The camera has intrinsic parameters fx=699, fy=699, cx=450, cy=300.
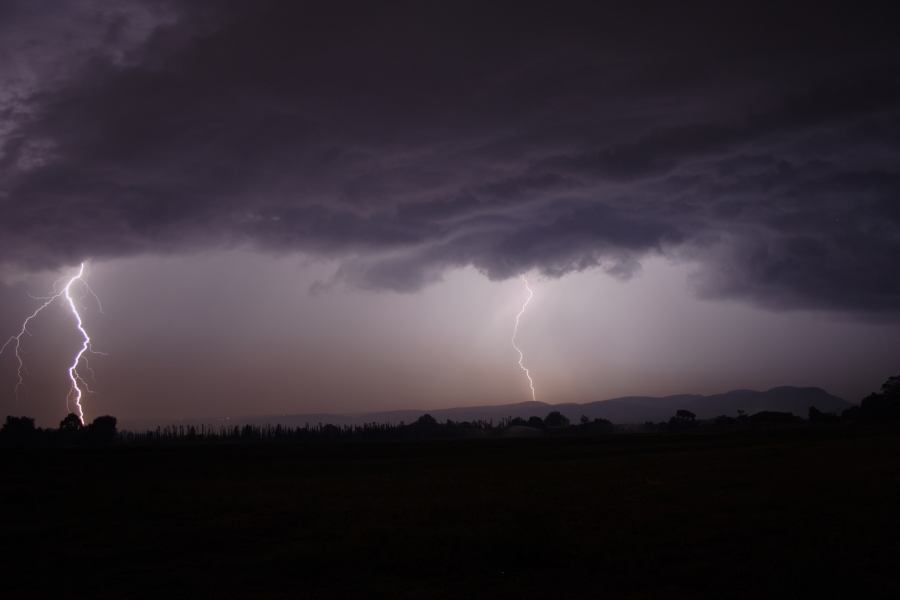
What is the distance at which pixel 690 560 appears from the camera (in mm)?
15094

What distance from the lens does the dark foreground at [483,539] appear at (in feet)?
44.2

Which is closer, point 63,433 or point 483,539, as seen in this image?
point 483,539

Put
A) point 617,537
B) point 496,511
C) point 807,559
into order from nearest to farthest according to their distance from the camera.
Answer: point 807,559, point 617,537, point 496,511

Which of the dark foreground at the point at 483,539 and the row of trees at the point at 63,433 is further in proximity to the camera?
the row of trees at the point at 63,433

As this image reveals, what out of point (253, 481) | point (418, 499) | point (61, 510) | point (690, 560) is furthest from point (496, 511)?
point (253, 481)

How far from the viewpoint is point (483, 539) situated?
17484mm

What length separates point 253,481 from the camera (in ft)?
143

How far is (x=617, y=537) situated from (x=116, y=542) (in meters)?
14.2

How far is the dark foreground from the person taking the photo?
531 inches

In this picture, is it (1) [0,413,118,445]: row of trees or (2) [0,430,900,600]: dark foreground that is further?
(1) [0,413,118,445]: row of trees

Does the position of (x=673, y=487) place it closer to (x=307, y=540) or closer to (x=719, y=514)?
(x=719, y=514)

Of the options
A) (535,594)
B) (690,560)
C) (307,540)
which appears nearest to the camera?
(535,594)

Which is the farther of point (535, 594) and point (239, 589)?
point (239, 589)

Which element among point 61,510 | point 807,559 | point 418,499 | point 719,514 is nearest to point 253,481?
point 61,510
